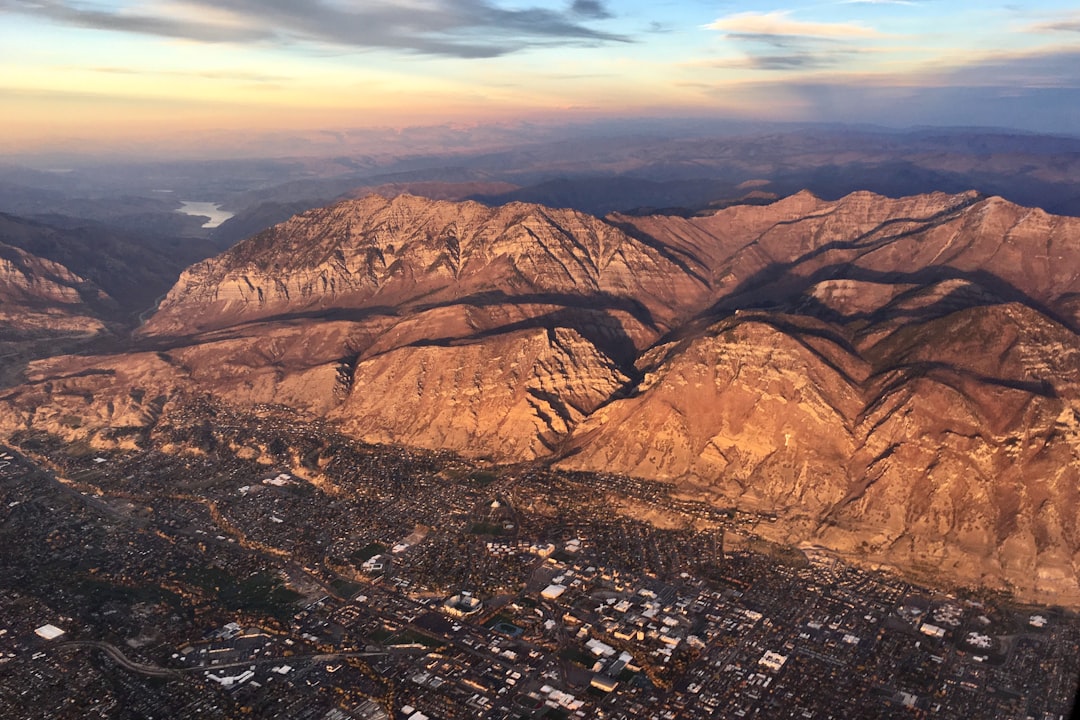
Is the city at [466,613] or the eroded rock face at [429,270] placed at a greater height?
the eroded rock face at [429,270]

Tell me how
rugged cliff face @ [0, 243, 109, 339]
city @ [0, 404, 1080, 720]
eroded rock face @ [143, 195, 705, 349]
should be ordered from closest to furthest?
city @ [0, 404, 1080, 720], eroded rock face @ [143, 195, 705, 349], rugged cliff face @ [0, 243, 109, 339]

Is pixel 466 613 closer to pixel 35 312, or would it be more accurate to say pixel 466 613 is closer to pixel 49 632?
pixel 49 632

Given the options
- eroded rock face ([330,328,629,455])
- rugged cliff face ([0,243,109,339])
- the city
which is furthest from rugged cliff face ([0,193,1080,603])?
rugged cliff face ([0,243,109,339])

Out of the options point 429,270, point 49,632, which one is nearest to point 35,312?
point 429,270

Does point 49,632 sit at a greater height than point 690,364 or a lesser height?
lesser

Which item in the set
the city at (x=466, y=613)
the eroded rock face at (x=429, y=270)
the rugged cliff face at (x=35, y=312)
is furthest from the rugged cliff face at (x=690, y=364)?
the rugged cliff face at (x=35, y=312)

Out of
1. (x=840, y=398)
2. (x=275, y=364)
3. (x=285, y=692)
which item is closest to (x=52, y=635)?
(x=285, y=692)

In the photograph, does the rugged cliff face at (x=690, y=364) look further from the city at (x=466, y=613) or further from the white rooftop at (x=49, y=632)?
the white rooftop at (x=49, y=632)

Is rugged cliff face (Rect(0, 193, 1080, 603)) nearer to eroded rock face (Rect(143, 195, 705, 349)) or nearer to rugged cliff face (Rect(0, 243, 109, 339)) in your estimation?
eroded rock face (Rect(143, 195, 705, 349))
